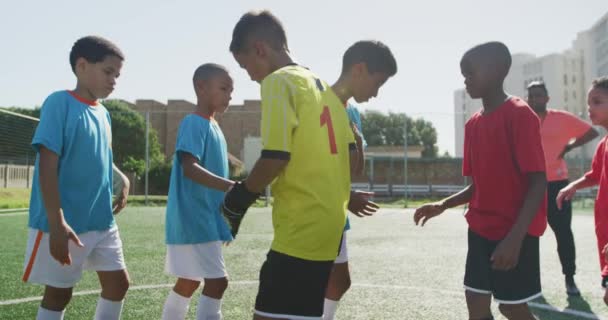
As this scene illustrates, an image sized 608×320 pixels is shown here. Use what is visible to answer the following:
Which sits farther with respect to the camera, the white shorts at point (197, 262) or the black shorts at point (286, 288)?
→ the white shorts at point (197, 262)

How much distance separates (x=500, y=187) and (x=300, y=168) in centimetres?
121

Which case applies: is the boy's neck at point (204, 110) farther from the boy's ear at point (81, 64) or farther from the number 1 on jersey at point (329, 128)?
the number 1 on jersey at point (329, 128)

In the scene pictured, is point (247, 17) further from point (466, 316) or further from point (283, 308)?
point (466, 316)

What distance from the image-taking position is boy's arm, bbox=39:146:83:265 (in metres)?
2.60

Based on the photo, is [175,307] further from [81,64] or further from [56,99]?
[81,64]

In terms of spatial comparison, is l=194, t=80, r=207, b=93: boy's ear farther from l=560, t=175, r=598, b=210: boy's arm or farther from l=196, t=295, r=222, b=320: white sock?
l=560, t=175, r=598, b=210: boy's arm

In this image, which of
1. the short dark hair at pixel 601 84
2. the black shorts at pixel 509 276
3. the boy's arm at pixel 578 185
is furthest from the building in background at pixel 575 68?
the black shorts at pixel 509 276

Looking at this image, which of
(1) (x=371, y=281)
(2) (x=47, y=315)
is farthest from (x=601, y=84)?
(2) (x=47, y=315)

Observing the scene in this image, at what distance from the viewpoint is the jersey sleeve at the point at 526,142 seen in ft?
8.52

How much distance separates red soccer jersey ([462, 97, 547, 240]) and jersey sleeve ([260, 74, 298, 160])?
4.02 feet

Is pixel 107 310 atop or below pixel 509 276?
below

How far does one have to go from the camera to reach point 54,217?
8.60 ft

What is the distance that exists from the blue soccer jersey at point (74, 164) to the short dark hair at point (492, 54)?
2.05 metres

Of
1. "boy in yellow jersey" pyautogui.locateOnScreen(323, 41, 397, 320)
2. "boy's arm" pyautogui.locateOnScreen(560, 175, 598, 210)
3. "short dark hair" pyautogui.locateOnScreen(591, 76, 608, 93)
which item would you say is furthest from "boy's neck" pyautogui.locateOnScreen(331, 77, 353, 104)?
"boy's arm" pyautogui.locateOnScreen(560, 175, 598, 210)
